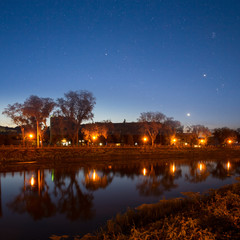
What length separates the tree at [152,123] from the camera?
57594 mm

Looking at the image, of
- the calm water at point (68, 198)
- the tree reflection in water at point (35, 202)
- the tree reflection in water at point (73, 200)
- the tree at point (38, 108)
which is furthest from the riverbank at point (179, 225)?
the tree at point (38, 108)

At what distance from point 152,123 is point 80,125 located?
18.3 meters

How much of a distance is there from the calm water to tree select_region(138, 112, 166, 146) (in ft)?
113

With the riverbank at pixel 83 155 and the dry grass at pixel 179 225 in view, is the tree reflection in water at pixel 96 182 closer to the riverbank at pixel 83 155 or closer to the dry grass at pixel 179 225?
the dry grass at pixel 179 225

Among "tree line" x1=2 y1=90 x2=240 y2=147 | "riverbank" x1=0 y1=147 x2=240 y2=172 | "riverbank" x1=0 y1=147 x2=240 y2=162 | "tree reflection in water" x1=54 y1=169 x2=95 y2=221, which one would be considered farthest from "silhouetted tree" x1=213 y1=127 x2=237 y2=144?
"tree reflection in water" x1=54 y1=169 x2=95 y2=221

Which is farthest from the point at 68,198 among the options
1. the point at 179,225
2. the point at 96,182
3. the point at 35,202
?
the point at 179,225

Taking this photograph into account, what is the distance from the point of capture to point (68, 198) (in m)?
15.3

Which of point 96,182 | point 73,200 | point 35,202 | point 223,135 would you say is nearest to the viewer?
point 35,202

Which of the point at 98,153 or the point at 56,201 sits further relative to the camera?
the point at 98,153

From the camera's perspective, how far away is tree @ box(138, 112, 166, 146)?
57594mm

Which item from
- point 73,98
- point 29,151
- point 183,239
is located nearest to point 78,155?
point 29,151

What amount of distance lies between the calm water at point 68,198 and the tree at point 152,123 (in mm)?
34589

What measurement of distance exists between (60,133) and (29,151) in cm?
2197

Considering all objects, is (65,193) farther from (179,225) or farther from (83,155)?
(83,155)
